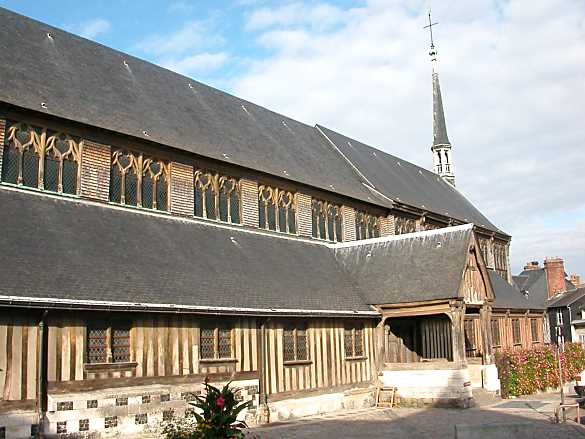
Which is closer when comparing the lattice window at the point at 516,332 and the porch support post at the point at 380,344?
the porch support post at the point at 380,344

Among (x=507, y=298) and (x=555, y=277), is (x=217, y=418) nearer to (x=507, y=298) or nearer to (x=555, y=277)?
(x=507, y=298)

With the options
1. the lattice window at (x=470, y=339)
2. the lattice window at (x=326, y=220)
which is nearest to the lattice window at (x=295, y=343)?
the lattice window at (x=326, y=220)

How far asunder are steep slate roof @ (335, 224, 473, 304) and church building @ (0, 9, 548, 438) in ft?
0.26

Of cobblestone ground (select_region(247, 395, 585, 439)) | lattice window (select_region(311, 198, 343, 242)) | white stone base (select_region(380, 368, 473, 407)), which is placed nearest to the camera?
cobblestone ground (select_region(247, 395, 585, 439))

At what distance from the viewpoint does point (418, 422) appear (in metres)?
19.0

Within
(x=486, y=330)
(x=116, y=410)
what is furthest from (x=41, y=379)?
(x=486, y=330)

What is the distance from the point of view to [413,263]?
25.2 meters

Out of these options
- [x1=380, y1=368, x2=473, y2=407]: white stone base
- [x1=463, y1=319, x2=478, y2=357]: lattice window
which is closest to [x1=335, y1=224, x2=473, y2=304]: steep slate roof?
[x1=380, y1=368, x2=473, y2=407]: white stone base

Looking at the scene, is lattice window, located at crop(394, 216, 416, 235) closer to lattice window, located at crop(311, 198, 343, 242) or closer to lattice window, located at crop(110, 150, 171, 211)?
lattice window, located at crop(311, 198, 343, 242)

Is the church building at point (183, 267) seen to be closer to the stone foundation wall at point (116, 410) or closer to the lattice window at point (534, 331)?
the stone foundation wall at point (116, 410)

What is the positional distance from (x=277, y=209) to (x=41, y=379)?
1321 centimetres

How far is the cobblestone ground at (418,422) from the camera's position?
1627 centimetres

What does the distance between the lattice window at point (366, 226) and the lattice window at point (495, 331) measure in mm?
6566

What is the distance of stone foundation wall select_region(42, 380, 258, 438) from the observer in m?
14.6
